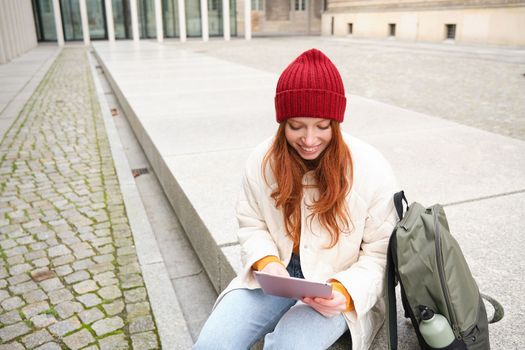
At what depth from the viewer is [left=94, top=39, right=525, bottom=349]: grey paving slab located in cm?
342

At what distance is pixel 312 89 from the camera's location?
1892 mm

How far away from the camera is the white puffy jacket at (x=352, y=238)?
1.88 m

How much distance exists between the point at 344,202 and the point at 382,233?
0.63ft

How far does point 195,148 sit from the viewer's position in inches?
207

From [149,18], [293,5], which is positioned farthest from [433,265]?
[293,5]

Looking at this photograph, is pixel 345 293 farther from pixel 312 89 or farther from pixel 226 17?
pixel 226 17

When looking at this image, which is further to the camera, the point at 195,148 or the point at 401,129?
the point at 401,129

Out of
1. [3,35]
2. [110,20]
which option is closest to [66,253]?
[3,35]

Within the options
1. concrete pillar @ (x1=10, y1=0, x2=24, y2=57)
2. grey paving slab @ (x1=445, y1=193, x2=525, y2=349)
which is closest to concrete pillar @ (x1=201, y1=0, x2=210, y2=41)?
concrete pillar @ (x1=10, y1=0, x2=24, y2=57)

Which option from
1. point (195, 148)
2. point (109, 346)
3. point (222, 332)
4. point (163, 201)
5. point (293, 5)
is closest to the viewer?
point (222, 332)

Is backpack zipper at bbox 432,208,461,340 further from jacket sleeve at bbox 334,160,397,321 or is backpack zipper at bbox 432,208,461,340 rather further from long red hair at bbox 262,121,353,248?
long red hair at bbox 262,121,353,248

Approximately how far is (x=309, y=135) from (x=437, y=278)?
706mm

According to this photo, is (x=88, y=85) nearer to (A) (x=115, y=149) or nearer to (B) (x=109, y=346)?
(A) (x=115, y=149)

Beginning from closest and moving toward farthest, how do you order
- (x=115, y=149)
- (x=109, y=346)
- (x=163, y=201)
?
(x=109, y=346)
(x=163, y=201)
(x=115, y=149)
